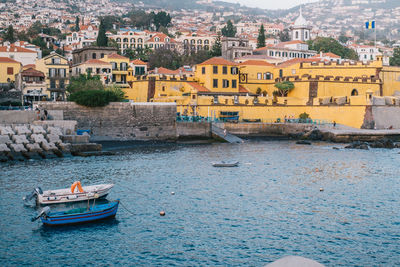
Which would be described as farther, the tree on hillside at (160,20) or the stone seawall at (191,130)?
the tree on hillside at (160,20)

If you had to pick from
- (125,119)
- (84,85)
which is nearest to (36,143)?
(125,119)

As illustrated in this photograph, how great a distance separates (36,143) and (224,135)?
62.2ft

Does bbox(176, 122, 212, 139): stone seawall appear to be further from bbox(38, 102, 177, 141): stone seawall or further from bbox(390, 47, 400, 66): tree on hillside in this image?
bbox(390, 47, 400, 66): tree on hillside

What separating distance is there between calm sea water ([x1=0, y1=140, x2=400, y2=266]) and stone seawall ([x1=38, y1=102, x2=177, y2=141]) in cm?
1049

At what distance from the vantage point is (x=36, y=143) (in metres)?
38.6

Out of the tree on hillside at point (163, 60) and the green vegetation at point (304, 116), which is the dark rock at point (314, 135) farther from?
the tree on hillside at point (163, 60)

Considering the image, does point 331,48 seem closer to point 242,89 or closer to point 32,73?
point 242,89

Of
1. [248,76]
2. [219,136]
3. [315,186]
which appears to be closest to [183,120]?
[219,136]

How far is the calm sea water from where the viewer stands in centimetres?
1798

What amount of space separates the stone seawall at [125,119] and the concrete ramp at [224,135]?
12.8ft

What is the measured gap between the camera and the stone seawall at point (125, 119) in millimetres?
48562

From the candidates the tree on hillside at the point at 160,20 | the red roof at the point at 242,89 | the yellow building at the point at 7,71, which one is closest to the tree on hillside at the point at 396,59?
the red roof at the point at 242,89

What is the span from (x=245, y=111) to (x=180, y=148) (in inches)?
544

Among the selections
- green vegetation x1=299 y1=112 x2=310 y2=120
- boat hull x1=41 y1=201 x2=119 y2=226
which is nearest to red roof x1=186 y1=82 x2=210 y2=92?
green vegetation x1=299 y1=112 x2=310 y2=120
